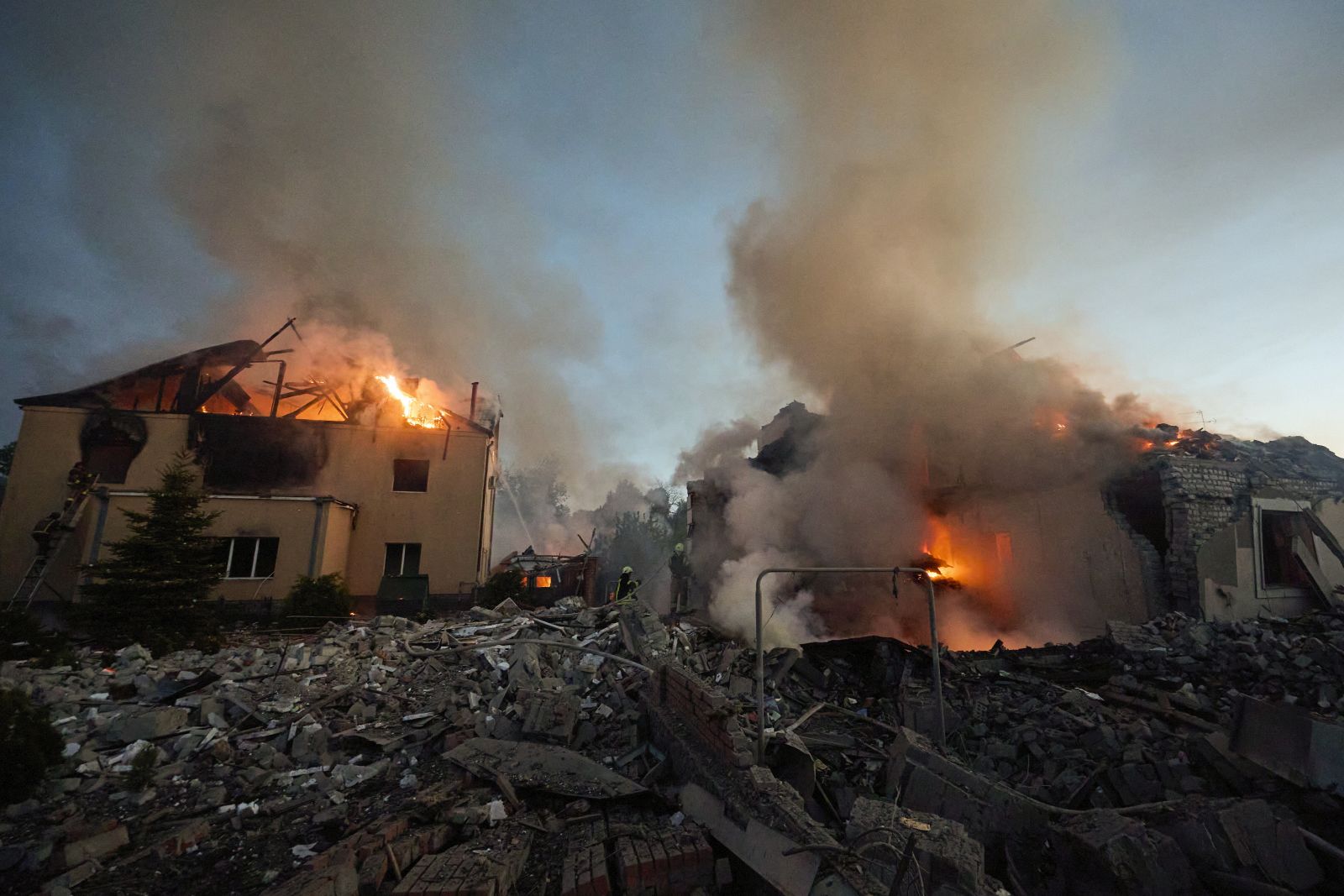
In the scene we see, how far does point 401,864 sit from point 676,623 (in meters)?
8.39

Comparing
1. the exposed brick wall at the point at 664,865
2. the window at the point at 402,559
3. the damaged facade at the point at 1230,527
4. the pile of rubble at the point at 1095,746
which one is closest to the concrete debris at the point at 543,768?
the exposed brick wall at the point at 664,865

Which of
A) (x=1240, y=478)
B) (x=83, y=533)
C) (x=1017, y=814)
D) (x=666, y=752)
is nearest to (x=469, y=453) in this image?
(x=83, y=533)

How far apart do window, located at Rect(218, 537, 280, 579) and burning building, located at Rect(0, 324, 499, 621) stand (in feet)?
0.10

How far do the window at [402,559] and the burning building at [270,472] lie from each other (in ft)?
0.14

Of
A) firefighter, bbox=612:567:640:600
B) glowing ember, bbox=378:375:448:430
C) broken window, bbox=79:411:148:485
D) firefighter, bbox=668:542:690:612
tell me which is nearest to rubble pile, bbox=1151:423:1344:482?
firefighter, bbox=612:567:640:600

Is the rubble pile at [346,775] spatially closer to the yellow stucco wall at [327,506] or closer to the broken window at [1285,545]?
the yellow stucco wall at [327,506]

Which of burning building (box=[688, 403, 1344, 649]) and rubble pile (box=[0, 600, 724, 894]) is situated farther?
burning building (box=[688, 403, 1344, 649])

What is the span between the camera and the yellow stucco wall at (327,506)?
1667cm

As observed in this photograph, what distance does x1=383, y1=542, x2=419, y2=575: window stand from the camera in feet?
63.7

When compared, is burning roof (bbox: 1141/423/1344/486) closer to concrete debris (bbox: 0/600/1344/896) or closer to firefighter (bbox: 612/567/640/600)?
concrete debris (bbox: 0/600/1344/896)

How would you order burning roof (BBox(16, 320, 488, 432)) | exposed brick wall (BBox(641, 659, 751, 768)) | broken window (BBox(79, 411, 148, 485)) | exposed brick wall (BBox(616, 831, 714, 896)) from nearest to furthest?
exposed brick wall (BBox(616, 831, 714, 896)) → exposed brick wall (BBox(641, 659, 751, 768)) → broken window (BBox(79, 411, 148, 485)) → burning roof (BBox(16, 320, 488, 432))

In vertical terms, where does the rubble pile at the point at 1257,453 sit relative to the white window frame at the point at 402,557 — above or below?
above

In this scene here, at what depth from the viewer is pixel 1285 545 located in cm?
1245

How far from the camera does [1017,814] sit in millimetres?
5055
